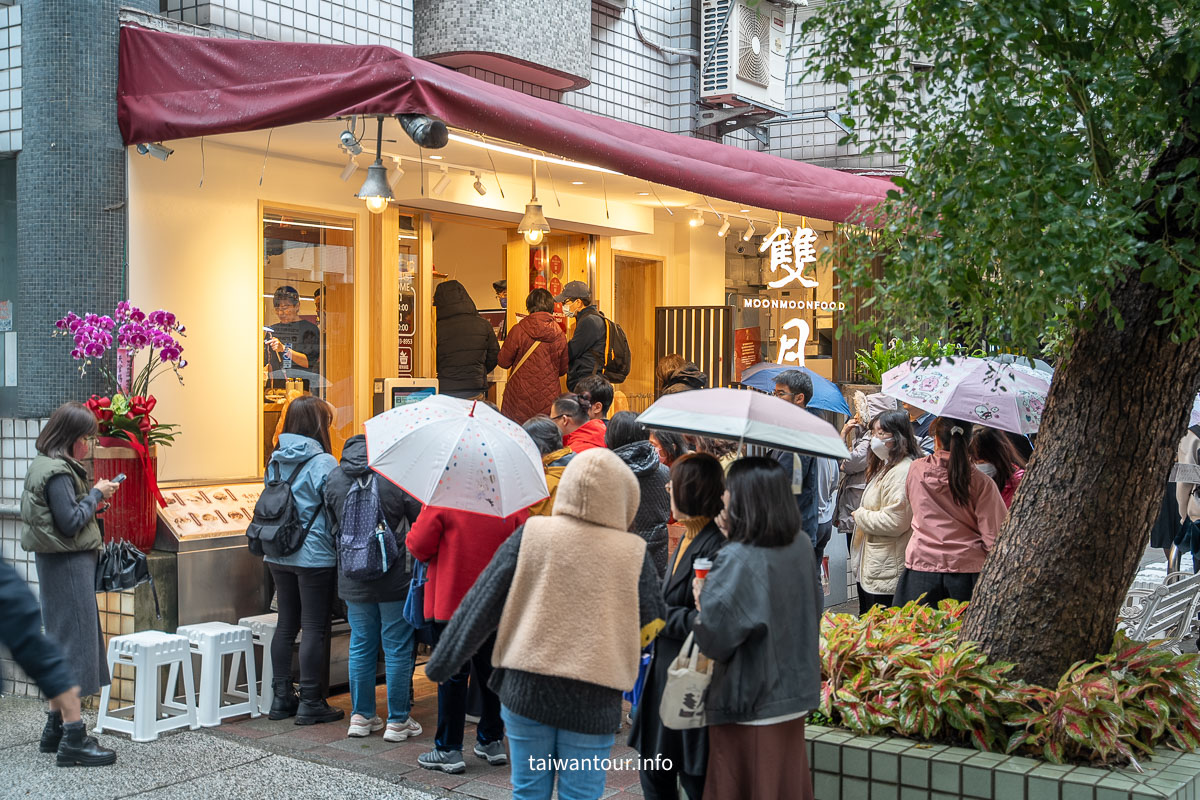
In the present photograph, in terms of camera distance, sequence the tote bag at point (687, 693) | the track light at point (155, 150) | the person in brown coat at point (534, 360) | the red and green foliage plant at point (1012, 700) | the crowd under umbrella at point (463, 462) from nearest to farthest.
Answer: the tote bag at point (687, 693) → the red and green foliage plant at point (1012, 700) → the crowd under umbrella at point (463, 462) → the track light at point (155, 150) → the person in brown coat at point (534, 360)

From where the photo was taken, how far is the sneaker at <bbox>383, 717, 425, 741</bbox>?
6805 mm

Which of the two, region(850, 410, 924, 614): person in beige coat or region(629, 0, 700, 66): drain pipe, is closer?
region(850, 410, 924, 614): person in beige coat

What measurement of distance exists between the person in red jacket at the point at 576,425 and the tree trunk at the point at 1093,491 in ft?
8.76

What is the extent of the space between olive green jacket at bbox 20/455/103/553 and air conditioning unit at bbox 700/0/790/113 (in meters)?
9.53

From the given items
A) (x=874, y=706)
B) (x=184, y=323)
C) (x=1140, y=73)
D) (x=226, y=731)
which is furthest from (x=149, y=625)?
(x=1140, y=73)

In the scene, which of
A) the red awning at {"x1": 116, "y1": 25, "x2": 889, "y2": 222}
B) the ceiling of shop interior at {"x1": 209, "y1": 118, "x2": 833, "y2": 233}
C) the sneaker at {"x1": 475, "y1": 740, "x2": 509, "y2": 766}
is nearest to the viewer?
the sneaker at {"x1": 475, "y1": 740, "x2": 509, "y2": 766}

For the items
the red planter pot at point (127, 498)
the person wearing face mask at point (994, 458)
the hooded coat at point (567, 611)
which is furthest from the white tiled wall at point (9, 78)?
the person wearing face mask at point (994, 458)

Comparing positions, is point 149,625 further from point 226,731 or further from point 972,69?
point 972,69

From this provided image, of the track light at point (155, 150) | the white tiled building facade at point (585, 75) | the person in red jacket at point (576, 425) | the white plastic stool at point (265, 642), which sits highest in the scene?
the white tiled building facade at point (585, 75)

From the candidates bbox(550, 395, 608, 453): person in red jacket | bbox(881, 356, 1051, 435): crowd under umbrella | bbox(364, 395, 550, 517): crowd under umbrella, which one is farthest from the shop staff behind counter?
bbox(881, 356, 1051, 435): crowd under umbrella

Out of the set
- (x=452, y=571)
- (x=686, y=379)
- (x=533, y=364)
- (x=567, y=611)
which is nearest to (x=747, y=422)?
(x=567, y=611)

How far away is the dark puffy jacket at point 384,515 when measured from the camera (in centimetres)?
681

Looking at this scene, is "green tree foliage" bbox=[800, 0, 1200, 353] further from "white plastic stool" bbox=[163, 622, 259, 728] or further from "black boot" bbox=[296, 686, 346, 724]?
"white plastic stool" bbox=[163, 622, 259, 728]

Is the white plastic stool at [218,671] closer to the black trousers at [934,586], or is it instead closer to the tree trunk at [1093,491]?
the black trousers at [934,586]
